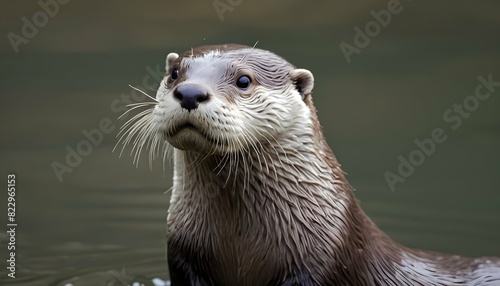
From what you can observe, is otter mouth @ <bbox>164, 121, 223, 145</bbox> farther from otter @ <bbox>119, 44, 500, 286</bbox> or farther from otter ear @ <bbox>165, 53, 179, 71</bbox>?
otter ear @ <bbox>165, 53, 179, 71</bbox>

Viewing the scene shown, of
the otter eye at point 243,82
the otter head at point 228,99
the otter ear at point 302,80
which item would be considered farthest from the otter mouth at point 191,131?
the otter ear at point 302,80

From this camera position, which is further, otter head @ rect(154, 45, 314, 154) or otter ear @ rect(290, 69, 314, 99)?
otter ear @ rect(290, 69, 314, 99)

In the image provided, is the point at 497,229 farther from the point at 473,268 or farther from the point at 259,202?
the point at 259,202

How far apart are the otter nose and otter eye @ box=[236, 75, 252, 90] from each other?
0.23 m

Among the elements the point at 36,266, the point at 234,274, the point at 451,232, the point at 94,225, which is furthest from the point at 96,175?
the point at 234,274

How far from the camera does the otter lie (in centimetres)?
369

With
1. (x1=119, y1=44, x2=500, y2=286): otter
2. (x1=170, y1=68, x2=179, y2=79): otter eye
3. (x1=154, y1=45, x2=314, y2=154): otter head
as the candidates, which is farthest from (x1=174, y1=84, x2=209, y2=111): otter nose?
(x1=170, y1=68, x2=179, y2=79): otter eye

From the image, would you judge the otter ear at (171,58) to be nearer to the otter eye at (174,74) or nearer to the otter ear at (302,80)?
the otter eye at (174,74)

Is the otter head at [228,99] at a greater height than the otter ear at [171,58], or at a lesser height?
lesser

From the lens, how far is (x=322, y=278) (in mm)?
3799

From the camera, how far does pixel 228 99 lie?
11.8 ft

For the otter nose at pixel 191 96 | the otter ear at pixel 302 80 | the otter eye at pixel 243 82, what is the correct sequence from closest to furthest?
the otter nose at pixel 191 96 → the otter eye at pixel 243 82 → the otter ear at pixel 302 80

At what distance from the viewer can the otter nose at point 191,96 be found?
346 cm

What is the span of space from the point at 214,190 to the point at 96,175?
3025mm
